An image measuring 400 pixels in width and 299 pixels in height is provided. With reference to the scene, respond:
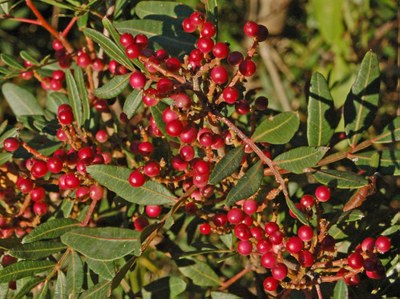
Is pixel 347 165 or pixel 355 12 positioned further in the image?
pixel 355 12

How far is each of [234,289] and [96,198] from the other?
0.43 metres

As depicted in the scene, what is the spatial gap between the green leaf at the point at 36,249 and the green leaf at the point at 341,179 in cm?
52

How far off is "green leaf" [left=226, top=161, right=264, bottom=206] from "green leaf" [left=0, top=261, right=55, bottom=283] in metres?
0.42

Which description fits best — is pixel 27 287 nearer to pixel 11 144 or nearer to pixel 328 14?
pixel 11 144

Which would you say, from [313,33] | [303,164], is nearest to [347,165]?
[303,164]

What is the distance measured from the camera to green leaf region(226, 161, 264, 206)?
1.00 meters

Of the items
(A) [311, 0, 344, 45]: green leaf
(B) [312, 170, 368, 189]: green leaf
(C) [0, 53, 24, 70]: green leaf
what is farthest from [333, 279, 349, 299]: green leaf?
(A) [311, 0, 344, 45]: green leaf

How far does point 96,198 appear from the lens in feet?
3.90

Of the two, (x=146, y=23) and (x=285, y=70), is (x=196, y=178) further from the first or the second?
(x=285, y=70)

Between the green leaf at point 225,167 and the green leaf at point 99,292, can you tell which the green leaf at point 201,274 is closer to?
the green leaf at point 99,292

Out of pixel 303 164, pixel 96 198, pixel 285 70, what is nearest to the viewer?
pixel 303 164

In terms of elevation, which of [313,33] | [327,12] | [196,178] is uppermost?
[196,178]

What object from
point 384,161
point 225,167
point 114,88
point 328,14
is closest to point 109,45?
point 114,88

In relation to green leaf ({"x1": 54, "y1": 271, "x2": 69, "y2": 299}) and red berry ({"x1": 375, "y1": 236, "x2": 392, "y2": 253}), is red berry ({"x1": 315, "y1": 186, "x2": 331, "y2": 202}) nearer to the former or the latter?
red berry ({"x1": 375, "y1": 236, "x2": 392, "y2": 253})
